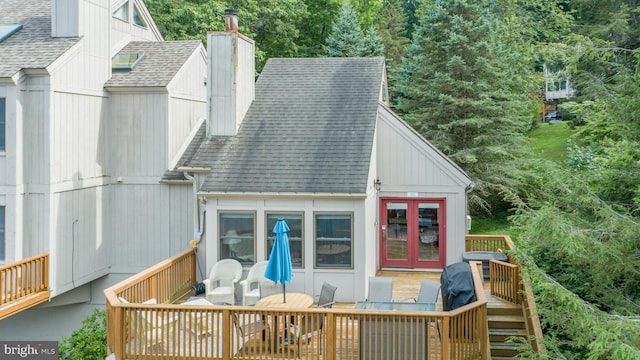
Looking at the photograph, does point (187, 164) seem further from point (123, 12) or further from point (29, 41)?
point (123, 12)

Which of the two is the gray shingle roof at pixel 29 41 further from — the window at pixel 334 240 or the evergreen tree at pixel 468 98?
the evergreen tree at pixel 468 98

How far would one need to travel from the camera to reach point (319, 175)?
13102 millimetres

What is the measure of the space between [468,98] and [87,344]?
53.1ft

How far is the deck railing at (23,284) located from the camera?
1168cm

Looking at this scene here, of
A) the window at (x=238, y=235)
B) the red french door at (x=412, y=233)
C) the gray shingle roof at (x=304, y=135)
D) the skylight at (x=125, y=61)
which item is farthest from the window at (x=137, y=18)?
the red french door at (x=412, y=233)

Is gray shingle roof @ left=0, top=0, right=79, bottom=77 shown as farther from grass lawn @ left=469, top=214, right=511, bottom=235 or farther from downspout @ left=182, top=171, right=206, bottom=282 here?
grass lawn @ left=469, top=214, right=511, bottom=235

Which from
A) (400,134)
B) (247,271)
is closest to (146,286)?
(247,271)

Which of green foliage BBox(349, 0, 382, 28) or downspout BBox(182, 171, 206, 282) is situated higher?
green foliage BBox(349, 0, 382, 28)

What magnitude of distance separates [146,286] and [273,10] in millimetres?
21174

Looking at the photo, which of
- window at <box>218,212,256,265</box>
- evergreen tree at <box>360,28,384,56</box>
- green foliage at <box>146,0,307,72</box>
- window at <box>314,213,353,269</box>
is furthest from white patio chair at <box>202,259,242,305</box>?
evergreen tree at <box>360,28,384,56</box>

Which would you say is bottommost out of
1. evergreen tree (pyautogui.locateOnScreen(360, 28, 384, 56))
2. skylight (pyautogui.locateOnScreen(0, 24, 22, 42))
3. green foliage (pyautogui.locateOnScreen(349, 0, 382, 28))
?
skylight (pyautogui.locateOnScreen(0, 24, 22, 42))

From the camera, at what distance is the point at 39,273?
41.9 ft

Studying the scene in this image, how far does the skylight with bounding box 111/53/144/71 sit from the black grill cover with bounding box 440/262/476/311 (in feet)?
33.1

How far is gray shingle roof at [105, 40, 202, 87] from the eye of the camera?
591 inches
